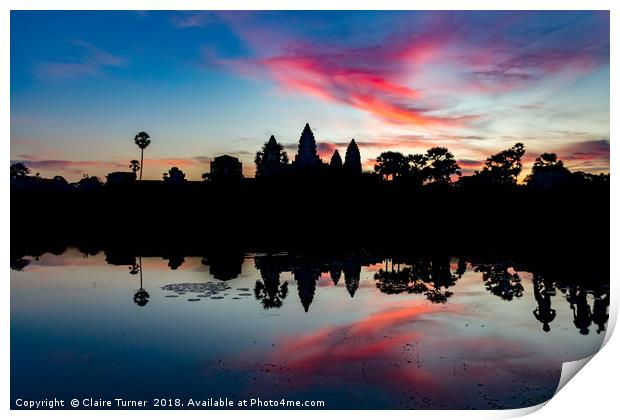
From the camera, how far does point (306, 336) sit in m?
12.8

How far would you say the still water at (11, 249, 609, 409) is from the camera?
999 centimetres

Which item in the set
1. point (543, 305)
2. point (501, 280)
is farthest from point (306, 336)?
point (501, 280)

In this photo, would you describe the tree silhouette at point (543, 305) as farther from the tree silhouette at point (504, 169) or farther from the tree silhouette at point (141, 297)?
the tree silhouette at point (504, 169)

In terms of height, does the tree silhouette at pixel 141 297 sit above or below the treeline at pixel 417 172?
below

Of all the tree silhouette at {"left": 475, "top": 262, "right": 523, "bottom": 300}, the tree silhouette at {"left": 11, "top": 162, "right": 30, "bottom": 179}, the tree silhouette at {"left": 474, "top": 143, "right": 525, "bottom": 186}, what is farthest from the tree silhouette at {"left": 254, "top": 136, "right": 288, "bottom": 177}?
the tree silhouette at {"left": 475, "top": 262, "right": 523, "bottom": 300}

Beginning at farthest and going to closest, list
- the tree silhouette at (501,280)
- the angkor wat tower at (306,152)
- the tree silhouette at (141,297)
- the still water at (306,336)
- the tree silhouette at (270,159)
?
the tree silhouette at (270,159) < the angkor wat tower at (306,152) < the tree silhouette at (501,280) < the tree silhouette at (141,297) < the still water at (306,336)

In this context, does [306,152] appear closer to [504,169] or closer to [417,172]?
[417,172]

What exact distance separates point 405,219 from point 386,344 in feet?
94.5

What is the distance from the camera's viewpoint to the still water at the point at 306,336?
32.8ft

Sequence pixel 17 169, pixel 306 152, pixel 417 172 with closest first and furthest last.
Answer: pixel 17 169, pixel 417 172, pixel 306 152

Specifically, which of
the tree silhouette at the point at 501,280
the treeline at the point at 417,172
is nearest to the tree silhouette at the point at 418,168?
the treeline at the point at 417,172

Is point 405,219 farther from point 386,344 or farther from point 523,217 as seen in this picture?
point 386,344
